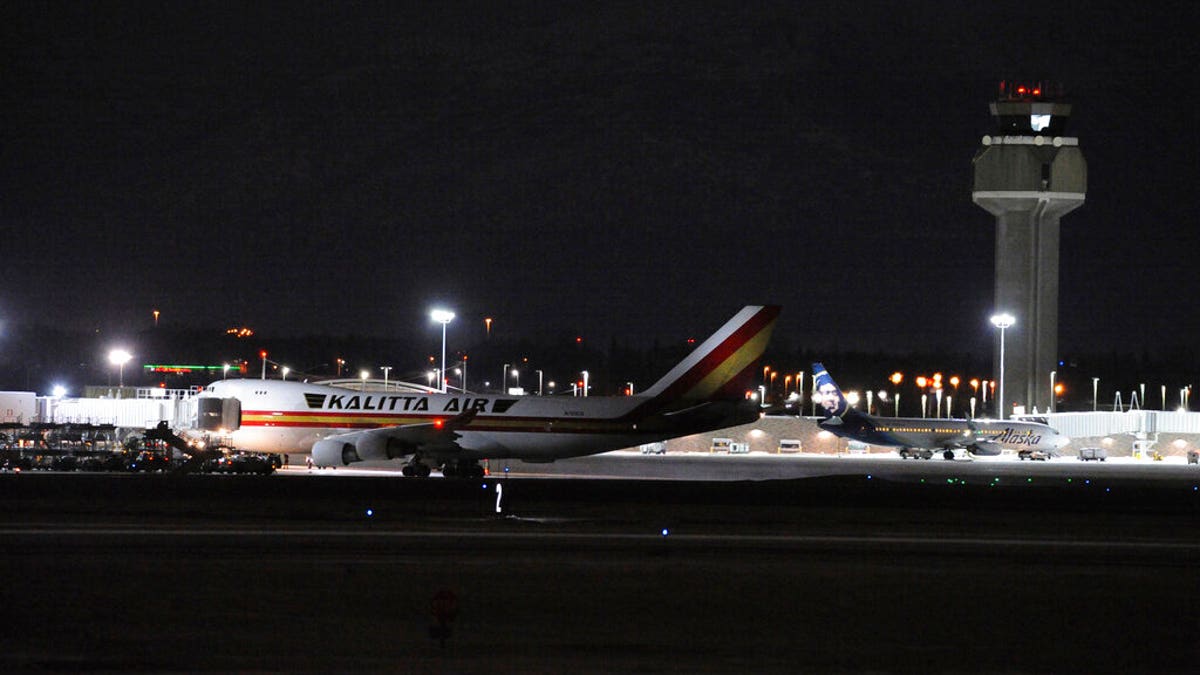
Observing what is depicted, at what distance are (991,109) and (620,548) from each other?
128018 mm

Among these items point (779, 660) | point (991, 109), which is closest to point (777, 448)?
point (991, 109)

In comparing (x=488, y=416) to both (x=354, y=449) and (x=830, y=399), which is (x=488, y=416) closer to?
(x=354, y=449)

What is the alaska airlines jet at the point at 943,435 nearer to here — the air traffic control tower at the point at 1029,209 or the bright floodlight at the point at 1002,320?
the bright floodlight at the point at 1002,320

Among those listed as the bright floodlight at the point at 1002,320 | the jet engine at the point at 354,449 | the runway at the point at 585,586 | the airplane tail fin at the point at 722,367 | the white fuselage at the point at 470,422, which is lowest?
the runway at the point at 585,586

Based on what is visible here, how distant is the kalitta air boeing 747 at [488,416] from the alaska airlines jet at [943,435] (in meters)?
50.4

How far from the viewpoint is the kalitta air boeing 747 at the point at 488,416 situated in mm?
62062

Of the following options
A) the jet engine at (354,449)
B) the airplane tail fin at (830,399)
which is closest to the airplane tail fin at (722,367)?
the jet engine at (354,449)

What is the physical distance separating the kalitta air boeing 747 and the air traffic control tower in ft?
283

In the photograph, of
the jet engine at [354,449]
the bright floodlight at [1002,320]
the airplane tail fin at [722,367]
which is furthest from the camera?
the bright floodlight at [1002,320]

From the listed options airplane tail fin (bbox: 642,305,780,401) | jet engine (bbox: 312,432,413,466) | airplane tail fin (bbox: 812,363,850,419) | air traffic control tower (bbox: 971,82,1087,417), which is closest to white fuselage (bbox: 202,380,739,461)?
airplane tail fin (bbox: 642,305,780,401)

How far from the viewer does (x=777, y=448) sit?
12356cm

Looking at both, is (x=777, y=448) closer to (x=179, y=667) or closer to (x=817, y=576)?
(x=817, y=576)

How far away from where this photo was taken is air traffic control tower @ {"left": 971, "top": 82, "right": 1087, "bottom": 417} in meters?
143

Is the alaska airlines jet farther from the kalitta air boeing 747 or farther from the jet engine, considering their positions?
the jet engine
